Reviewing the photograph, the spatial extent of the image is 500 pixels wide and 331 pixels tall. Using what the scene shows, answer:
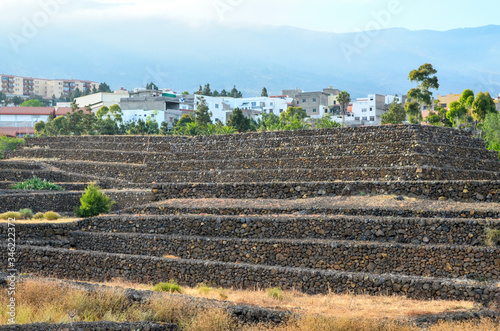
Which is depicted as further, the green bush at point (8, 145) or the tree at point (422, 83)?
the green bush at point (8, 145)

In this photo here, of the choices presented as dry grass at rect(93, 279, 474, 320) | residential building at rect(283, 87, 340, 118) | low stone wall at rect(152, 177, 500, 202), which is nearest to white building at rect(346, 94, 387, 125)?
residential building at rect(283, 87, 340, 118)

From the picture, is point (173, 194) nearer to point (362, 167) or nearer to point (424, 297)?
point (362, 167)

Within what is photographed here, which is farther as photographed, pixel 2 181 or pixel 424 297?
pixel 2 181

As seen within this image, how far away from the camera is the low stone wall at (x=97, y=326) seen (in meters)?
10.9

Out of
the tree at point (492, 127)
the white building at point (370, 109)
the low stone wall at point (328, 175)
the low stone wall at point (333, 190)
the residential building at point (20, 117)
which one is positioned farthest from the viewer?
the residential building at point (20, 117)

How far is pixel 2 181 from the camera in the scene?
47.2 metres

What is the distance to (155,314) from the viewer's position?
12625mm

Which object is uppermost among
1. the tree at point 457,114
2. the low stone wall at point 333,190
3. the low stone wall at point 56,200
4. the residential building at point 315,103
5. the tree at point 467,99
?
the residential building at point 315,103

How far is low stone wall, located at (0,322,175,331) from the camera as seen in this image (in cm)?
1087

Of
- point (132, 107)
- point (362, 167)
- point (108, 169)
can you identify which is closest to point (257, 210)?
point (362, 167)

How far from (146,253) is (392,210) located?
951 cm

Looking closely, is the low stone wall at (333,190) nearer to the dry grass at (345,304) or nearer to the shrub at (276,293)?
the dry grass at (345,304)

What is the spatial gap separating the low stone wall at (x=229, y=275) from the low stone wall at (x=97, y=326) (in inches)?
260

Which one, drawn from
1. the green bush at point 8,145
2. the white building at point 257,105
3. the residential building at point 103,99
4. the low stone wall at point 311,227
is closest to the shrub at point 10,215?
the low stone wall at point 311,227
